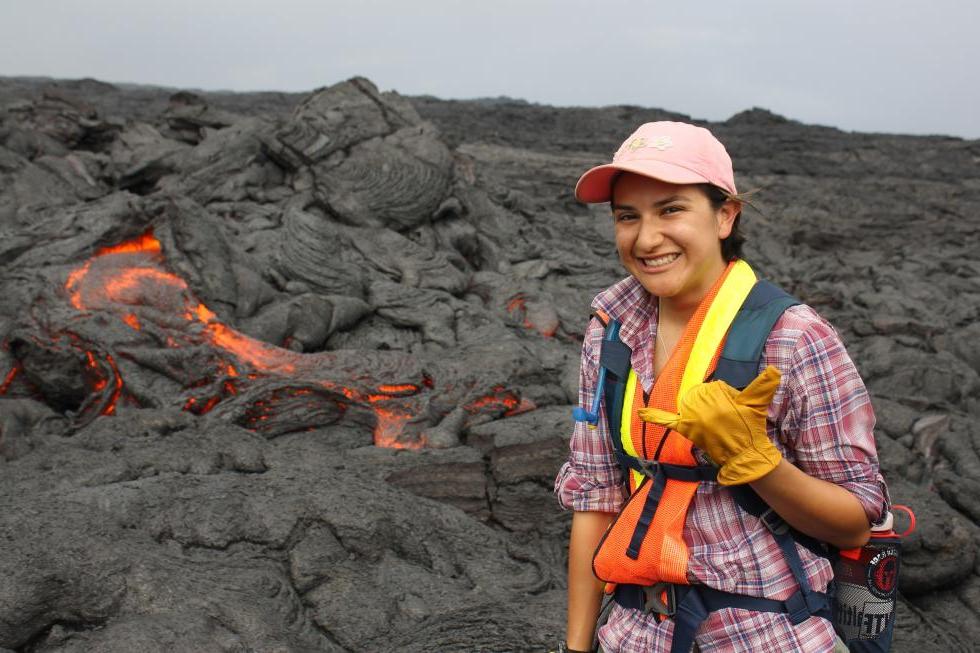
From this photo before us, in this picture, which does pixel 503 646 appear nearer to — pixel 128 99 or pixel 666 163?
pixel 666 163

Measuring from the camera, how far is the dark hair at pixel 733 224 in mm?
1991

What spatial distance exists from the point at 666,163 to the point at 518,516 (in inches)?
209

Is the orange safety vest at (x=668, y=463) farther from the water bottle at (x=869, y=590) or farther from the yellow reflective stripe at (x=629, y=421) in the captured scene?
the water bottle at (x=869, y=590)

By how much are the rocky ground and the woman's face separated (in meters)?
2.53

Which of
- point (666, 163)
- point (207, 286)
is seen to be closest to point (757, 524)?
point (666, 163)

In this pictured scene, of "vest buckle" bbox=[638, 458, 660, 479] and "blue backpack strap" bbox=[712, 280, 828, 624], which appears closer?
"blue backpack strap" bbox=[712, 280, 828, 624]

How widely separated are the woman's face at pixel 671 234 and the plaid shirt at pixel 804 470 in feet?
0.89

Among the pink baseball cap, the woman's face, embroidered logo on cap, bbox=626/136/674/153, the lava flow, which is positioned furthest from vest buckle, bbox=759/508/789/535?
the lava flow

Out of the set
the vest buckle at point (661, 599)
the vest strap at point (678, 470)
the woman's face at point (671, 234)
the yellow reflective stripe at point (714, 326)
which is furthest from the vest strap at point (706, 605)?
the woman's face at point (671, 234)

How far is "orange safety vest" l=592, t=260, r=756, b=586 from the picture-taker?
187cm

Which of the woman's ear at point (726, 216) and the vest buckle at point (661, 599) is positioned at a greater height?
the woman's ear at point (726, 216)

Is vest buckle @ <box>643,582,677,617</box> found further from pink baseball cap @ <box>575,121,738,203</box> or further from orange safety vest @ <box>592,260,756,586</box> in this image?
pink baseball cap @ <box>575,121,738,203</box>

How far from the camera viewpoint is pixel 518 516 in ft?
22.3

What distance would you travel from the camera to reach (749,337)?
182cm
